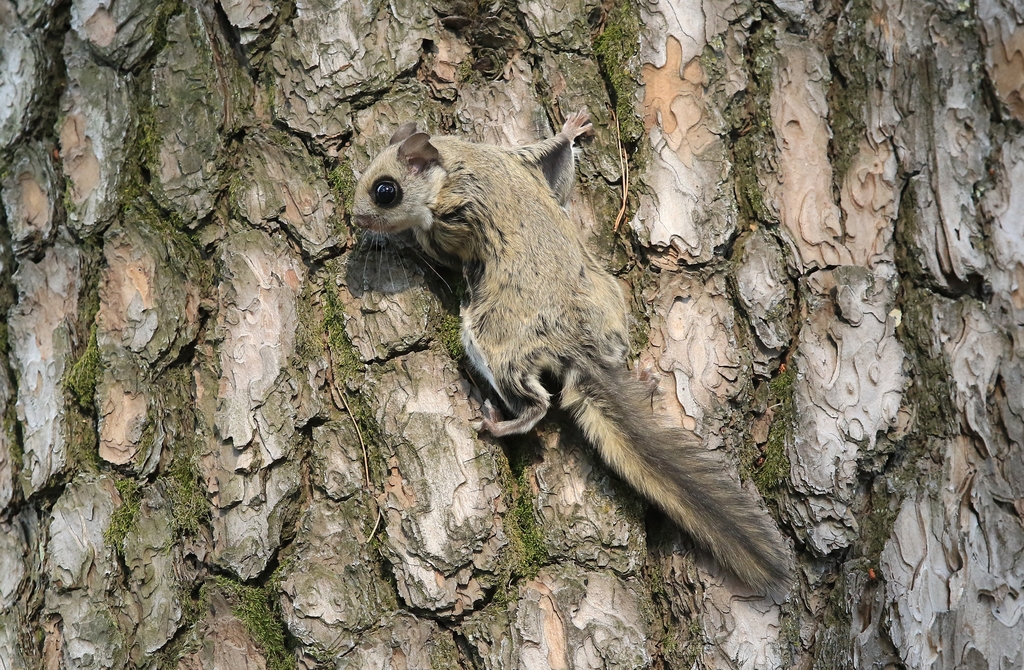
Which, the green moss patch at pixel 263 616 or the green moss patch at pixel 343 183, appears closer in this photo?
the green moss patch at pixel 263 616

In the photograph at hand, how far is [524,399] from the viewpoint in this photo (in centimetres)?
348

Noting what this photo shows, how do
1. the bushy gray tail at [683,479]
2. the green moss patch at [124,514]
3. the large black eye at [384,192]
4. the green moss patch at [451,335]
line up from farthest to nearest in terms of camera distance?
1. the large black eye at [384,192]
2. the green moss patch at [451,335]
3. the green moss patch at [124,514]
4. the bushy gray tail at [683,479]

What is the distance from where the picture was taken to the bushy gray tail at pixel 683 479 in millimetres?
3088

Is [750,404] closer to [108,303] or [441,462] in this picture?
[441,462]

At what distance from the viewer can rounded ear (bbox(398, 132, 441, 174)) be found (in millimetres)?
3599

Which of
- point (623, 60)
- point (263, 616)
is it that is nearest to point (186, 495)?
point (263, 616)

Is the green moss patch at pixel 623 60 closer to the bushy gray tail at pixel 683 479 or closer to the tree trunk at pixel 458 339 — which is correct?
the tree trunk at pixel 458 339

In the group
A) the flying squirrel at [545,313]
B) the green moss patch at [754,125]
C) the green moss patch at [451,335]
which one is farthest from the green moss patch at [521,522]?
the green moss patch at [754,125]

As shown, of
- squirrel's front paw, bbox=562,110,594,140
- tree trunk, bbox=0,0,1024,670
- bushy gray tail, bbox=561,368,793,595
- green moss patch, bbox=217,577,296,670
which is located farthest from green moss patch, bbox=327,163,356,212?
green moss patch, bbox=217,577,296,670

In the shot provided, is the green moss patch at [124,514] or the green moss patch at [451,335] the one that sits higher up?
the green moss patch at [451,335]

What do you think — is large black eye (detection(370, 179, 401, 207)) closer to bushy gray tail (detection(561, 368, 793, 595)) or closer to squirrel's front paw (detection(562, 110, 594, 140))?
squirrel's front paw (detection(562, 110, 594, 140))

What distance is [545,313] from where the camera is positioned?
11.8 ft

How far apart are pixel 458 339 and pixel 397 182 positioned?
0.82 m

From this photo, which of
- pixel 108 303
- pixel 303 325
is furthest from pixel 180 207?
pixel 303 325
